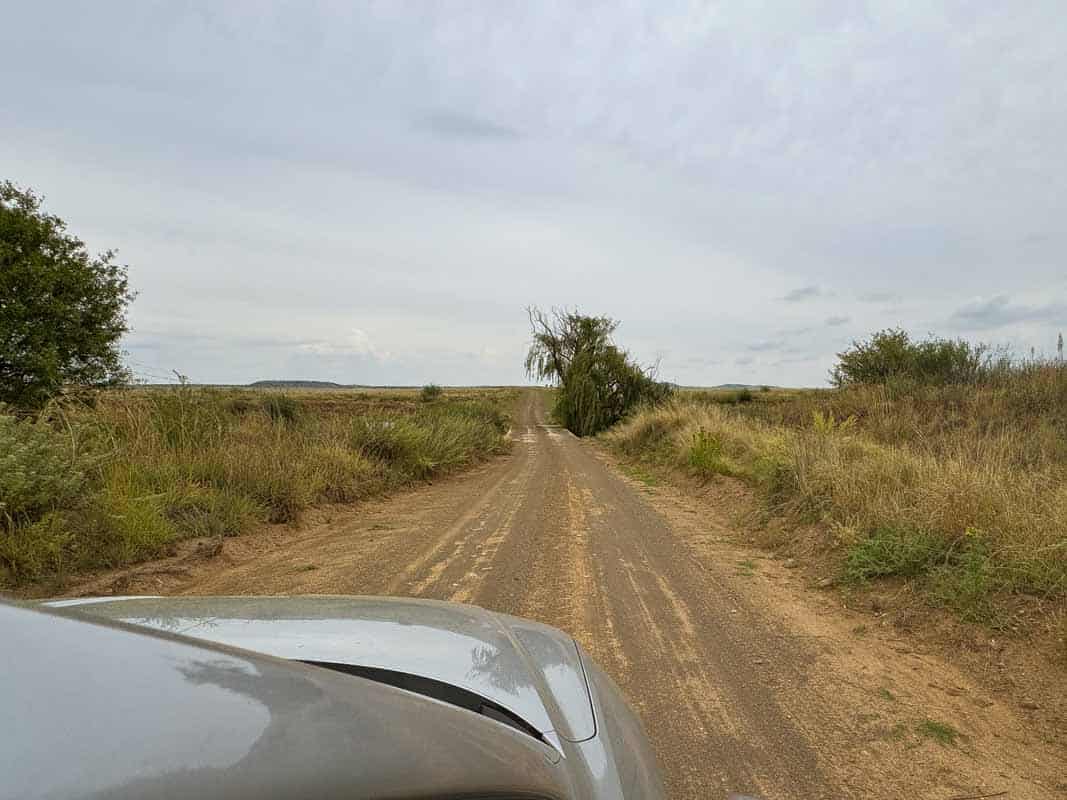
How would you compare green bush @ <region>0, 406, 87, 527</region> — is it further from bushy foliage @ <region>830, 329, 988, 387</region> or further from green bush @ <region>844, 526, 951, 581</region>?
bushy foliage @ <region>830, 329, 988, 387</region>

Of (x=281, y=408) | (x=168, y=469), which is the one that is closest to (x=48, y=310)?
(x=281, y=408)

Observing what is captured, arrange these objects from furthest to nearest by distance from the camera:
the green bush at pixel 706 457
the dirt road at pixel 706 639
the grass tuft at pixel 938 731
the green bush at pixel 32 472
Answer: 1. the green bush at pixel 706 457
2. the green bush at pixel 32 472
3. the grass tuft at pixel 938 731
4. the dirt road at pixel 706 639

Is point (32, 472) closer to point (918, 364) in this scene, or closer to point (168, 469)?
point (168, 469)

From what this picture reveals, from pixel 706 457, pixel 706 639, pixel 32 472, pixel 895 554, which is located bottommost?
pixel 706 639

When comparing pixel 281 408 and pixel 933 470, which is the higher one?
pixel 281 408

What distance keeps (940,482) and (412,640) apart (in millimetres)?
5946

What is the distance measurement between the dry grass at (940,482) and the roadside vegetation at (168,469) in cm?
632

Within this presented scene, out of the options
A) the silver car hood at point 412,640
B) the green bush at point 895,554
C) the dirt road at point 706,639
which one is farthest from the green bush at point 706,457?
the silver car hood at point 412,640

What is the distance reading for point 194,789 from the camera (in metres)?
0.77

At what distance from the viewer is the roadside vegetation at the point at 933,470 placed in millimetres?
4855

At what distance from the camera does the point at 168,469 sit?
7.42m

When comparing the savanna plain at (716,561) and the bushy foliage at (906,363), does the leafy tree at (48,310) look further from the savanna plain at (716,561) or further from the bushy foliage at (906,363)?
the bushy foliage at (906,363)

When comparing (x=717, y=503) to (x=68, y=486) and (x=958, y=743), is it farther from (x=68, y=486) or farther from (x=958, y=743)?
(x=68, y=486)

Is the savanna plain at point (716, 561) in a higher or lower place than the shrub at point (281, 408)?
lower
